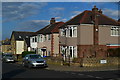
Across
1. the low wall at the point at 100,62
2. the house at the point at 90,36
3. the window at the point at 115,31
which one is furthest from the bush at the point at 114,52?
the window at the point at 115,31

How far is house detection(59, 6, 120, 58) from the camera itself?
96.5ft

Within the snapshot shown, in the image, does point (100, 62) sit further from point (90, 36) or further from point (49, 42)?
point (49, 42)

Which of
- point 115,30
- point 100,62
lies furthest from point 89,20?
point 100,62

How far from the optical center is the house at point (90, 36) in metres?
29.4

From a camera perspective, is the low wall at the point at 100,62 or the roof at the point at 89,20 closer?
the low wall at the point at 100,62

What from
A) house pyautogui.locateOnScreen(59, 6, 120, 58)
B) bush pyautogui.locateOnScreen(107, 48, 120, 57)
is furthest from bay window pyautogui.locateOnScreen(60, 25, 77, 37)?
bush pyautogui.locateOnScreen(107, 48, 120, 57)

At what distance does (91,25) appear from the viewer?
30.0m

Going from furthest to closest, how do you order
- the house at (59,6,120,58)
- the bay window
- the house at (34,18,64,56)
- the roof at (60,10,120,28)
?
the house at (34,18,64,56) → the bay window → the roof at (60,10,120,28) → the house at (59,6,120,58)

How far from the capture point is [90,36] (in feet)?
98.6

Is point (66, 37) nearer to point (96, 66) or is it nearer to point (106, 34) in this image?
point (106, 34)

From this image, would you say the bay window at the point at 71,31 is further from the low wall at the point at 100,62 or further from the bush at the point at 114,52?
the low wall at the point at 100,62

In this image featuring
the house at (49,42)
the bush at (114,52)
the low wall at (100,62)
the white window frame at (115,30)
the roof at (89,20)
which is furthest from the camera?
the house at (49,42)

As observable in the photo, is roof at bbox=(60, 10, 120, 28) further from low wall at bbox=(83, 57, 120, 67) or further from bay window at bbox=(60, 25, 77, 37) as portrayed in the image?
low wall at bbox=(83, 57, 120, 67)

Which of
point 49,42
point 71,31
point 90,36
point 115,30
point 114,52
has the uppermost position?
point 115,30
